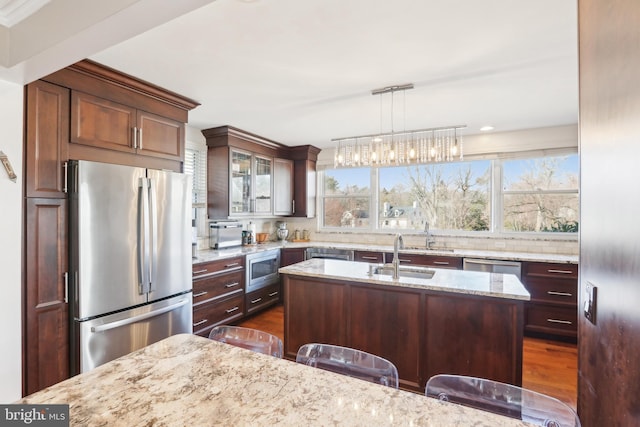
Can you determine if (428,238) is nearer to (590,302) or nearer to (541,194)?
(541,194)

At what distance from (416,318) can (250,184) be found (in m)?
2.92

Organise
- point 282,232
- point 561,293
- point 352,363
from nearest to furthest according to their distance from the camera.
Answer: point 352,363 < point 561,293 < point 282,232

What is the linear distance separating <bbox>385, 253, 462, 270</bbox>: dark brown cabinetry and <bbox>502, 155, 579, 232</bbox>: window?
0.97 metres

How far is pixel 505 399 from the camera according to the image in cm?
104

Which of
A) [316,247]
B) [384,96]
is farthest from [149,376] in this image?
[316,247]

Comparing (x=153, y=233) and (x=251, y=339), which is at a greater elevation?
(x=153, y=233)

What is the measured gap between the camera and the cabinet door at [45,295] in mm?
1922

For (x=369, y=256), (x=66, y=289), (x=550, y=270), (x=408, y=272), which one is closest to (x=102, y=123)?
(x=66, y=289)

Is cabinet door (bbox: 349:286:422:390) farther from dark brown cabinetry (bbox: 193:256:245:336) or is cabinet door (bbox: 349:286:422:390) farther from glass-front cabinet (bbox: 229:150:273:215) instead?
glass-front cabinet (bbox: 229:150:273:215)

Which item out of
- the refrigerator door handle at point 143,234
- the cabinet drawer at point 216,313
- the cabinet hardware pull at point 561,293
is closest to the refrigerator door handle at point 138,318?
the refrigerator door handle at point 143,234

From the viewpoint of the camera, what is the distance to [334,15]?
5.35 feet

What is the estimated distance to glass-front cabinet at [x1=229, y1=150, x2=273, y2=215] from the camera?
13.3 feet

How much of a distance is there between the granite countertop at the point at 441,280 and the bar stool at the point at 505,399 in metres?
1.04

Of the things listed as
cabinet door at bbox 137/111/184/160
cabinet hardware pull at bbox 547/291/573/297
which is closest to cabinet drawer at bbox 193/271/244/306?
cabinet door at bbox 137/111/184/160
